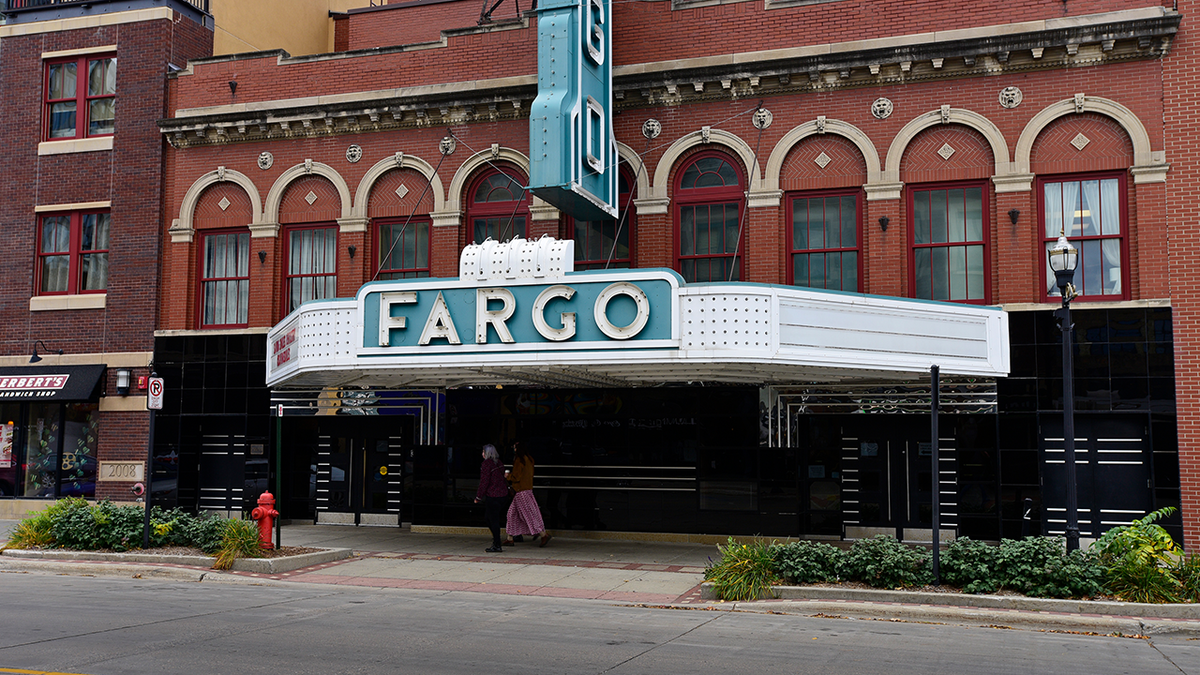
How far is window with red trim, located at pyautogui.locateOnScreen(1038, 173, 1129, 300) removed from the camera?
56.0 feet

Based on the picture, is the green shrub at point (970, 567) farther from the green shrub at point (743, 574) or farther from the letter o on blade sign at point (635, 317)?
the letter o on blade sign at point (635, 317)

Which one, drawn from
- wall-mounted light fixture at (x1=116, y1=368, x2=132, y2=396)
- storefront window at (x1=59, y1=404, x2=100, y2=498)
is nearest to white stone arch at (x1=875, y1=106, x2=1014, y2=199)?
wall-mounted light fixture at (x1=116, y1=368, x2=132, y2=396)

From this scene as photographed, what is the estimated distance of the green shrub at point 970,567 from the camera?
12.6m

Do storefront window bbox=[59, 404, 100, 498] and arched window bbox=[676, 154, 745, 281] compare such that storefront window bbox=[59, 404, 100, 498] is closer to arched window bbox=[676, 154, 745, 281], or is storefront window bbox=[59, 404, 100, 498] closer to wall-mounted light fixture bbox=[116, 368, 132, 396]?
wall-mounted light fixture bbox=[116, 368, 132, 396]

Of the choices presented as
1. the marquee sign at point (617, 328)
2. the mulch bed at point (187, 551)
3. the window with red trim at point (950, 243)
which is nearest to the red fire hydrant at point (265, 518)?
the mulch bed at point (187, 551)

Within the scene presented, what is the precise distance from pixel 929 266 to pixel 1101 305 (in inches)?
112

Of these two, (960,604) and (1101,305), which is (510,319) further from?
(1101,305)

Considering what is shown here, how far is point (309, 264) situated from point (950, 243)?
13.0 meters

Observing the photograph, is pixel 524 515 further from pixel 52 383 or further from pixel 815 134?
pixel 52 383

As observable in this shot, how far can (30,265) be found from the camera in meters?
23.4

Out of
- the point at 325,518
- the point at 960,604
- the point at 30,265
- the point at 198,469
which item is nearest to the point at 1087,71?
the point at 960,604

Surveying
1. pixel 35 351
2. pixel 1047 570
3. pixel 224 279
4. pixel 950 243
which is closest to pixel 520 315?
pixel 1047 570

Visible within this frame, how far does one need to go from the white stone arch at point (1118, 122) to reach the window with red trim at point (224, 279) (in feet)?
51.7

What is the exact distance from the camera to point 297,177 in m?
21.8
